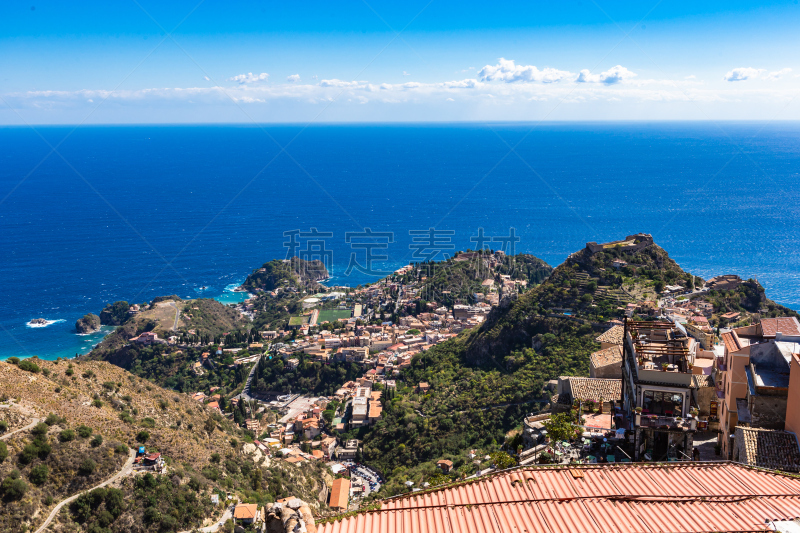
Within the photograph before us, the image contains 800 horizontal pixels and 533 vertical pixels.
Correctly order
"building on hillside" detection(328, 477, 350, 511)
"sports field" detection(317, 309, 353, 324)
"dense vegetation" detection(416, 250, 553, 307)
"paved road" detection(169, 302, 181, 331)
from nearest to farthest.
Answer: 1. "building on hillside" detection(328, 477, 350, 511)
2. "paved road" detection(169, 302, 181, 331)
3. "sports field" detection(317, 309, 353, 324)
4. "dense vegetation" detection(416, 250, 553, 307)

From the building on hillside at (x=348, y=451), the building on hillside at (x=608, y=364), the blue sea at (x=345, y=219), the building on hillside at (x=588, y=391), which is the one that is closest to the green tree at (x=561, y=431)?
the building on hillside at (x=588, y=391)

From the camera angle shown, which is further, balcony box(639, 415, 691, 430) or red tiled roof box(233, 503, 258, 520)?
red tiled roof box(233, 503, 258, 520)

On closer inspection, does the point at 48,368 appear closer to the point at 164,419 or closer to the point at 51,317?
the point at 164,419

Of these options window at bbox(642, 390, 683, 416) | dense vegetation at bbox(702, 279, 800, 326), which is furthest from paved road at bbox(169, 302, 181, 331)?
window at bbox(642, 390, 683, 416)

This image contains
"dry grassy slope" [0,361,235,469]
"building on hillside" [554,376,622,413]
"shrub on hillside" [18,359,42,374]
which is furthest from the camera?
"shrub on hillside" [18,359,42,374]

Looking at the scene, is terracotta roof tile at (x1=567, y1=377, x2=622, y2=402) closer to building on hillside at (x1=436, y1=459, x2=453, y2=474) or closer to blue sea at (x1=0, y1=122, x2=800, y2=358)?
building on hillside at (x1=436, y1=459, x2=453, y2=474)

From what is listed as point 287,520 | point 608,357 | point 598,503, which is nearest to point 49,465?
point 287,520

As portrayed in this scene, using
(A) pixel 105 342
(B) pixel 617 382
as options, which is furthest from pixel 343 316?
(B) pixel 617 382

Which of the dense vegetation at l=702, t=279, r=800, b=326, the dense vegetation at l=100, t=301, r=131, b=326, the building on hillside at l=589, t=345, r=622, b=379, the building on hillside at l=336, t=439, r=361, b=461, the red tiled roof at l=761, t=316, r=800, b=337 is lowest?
the building on hillside at l=336, t=439, r=361, b=461

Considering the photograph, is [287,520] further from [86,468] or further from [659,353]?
[86,468]
